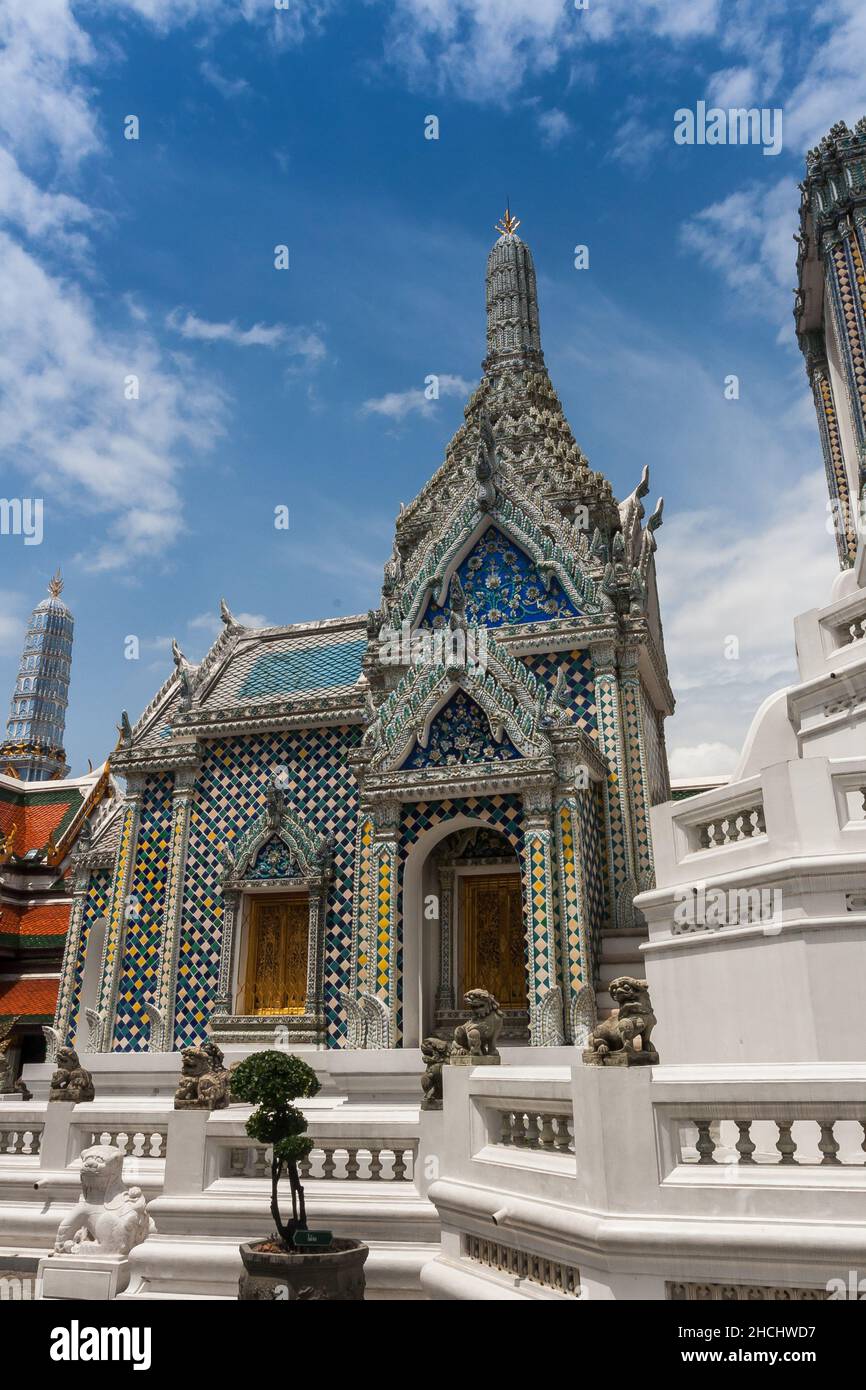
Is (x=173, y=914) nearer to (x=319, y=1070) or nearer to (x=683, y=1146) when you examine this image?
(x=319, y=1070)

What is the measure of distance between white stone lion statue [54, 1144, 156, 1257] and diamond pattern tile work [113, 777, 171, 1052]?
10864 millimetres

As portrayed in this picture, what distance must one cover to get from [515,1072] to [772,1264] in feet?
7.98

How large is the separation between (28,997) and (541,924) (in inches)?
754

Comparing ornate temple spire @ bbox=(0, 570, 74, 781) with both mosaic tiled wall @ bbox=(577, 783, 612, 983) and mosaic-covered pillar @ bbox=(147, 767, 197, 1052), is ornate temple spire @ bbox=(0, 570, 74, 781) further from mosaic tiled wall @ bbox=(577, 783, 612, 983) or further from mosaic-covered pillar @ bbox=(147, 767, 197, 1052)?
mosaic tiled wall @ bbox=(577, 783, 612, 983)

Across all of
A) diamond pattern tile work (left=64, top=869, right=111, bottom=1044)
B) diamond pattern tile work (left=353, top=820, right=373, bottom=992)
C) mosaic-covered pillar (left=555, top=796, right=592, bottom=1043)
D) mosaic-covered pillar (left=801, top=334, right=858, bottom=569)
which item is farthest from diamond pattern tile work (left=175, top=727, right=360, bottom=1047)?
mosaic-covered pillar (left=801, top=334, right=858, bottom=569)

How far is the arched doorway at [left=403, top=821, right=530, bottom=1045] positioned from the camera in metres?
16.0

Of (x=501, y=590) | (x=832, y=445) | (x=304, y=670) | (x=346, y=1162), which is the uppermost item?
(x=832, y=445)

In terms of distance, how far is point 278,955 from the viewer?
18781 mm

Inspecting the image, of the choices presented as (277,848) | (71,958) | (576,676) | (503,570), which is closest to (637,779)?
(576,676)

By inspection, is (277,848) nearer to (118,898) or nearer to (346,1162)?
(118,898)

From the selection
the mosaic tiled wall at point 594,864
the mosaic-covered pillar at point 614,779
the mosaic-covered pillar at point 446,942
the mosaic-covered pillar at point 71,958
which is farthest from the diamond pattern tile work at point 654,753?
the mosaic-covered pillar at point 71,958
